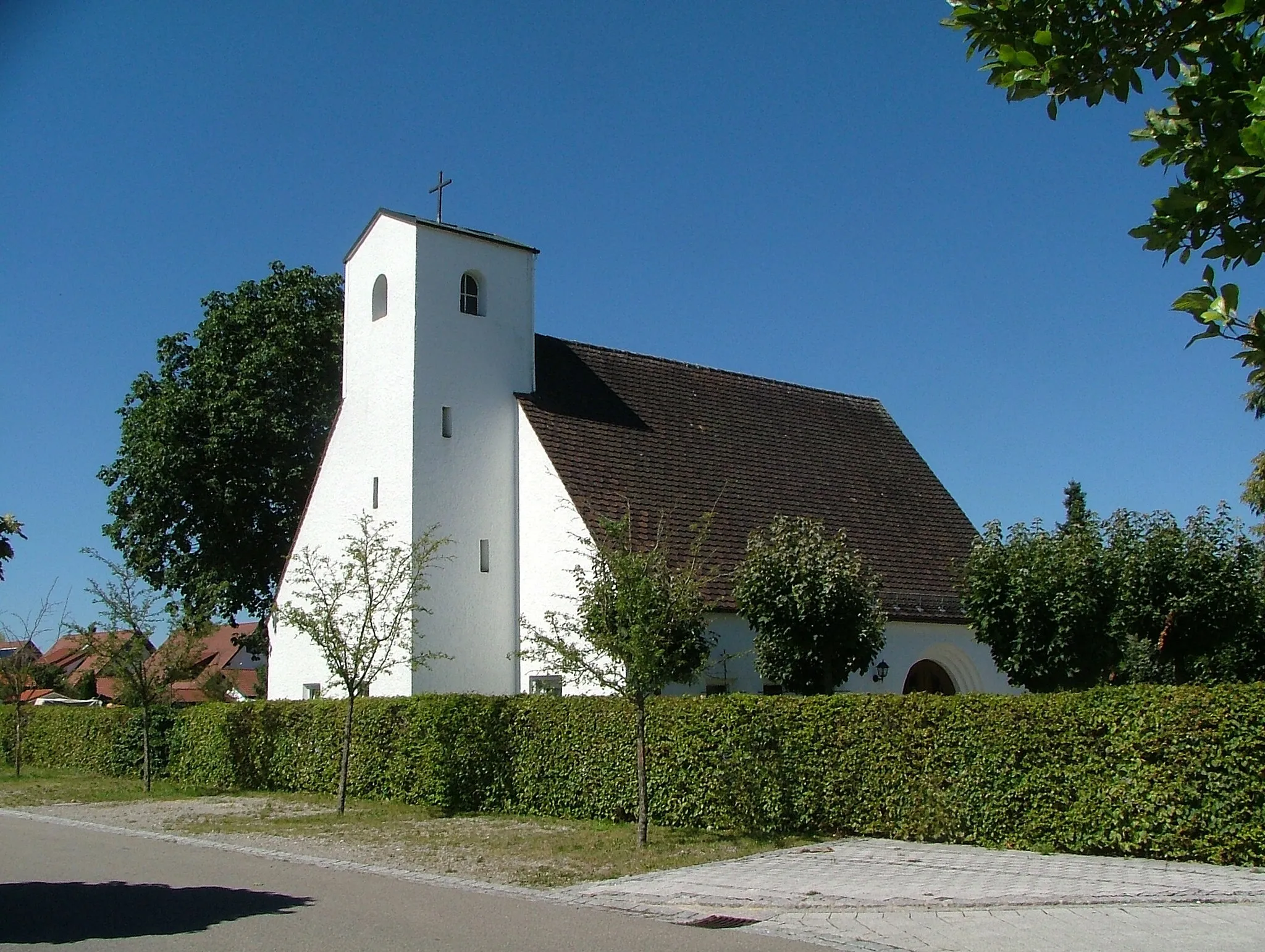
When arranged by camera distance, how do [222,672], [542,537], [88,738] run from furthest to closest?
[222,672]
[88,738]
[542,537]

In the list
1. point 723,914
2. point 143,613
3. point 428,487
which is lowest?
point 723,914

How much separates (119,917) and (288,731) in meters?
13.6

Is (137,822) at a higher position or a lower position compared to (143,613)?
lower

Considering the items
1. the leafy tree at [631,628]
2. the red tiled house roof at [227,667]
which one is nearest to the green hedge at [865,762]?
the leafy tree at [631,628]

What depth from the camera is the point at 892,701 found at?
51.1 ft

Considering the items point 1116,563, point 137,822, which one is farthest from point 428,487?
point 1116,563

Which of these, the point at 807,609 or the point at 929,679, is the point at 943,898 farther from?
the point at 929,679

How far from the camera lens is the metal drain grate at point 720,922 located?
1025cm

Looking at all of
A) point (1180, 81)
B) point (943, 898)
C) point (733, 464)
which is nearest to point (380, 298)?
point (733, 464)

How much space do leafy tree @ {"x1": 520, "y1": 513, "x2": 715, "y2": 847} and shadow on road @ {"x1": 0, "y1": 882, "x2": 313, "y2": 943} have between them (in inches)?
209

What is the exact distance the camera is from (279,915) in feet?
33.7

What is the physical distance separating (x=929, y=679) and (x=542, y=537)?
10.7m

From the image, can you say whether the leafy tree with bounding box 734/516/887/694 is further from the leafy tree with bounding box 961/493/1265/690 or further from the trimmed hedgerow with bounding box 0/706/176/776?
the trimmed hedgerow with bounding box 0/706/176/776

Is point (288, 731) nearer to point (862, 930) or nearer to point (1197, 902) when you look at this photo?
point (862, 930)
